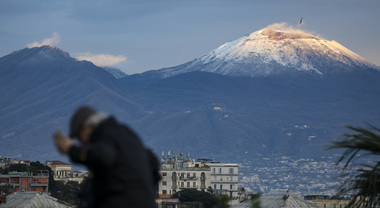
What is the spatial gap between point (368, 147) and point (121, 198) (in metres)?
4.00

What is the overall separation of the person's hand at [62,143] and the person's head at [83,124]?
0.19ft

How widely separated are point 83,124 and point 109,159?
1.20ft

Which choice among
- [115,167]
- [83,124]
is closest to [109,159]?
[115,167]

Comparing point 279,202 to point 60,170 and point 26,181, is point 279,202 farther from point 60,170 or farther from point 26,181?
point 60,170

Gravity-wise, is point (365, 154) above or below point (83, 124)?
above

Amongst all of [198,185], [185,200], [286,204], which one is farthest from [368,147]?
[198,185]

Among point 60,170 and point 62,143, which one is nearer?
point 62,143

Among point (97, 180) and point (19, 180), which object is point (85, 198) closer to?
point (97, 180)

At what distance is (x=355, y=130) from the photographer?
9844 millimetres

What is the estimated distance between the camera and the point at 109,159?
20.1 ft

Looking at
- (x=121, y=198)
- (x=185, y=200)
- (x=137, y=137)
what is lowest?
(x=121, y=198)

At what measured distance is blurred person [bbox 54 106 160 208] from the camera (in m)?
6.18

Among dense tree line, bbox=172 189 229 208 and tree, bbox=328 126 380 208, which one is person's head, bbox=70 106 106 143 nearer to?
tree, bbox=328 126 380 208

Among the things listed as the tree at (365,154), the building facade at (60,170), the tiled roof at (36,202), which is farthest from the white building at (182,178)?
the tree at (365,154)
